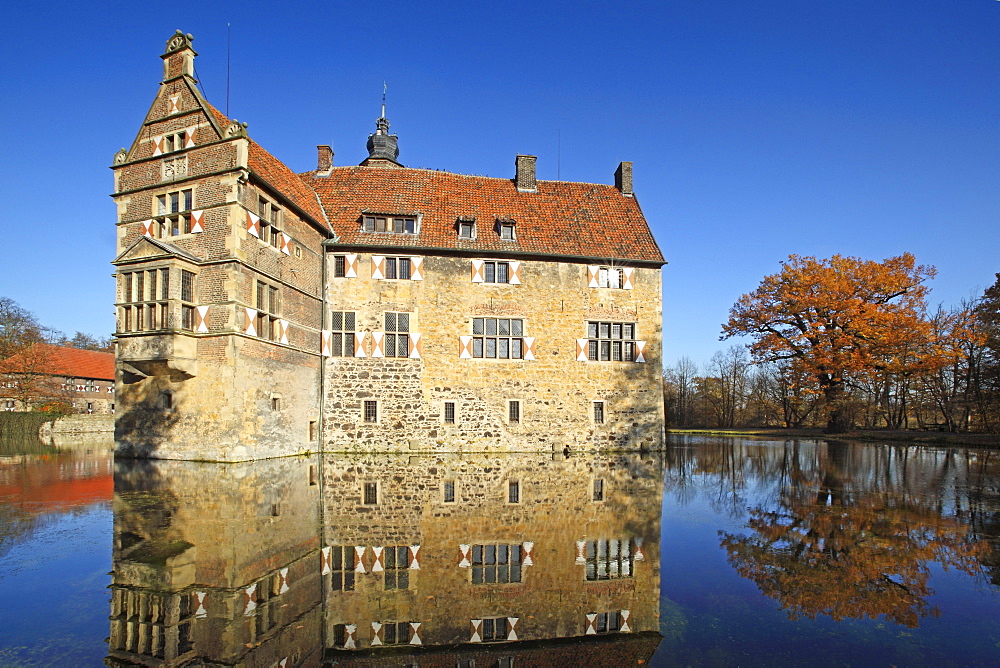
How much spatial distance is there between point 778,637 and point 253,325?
15311 mm

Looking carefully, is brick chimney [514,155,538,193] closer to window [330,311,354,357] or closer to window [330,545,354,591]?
window [330,311,354,357]

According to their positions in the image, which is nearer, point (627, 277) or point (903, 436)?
point (627, 277)

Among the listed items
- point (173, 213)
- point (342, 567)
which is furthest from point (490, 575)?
point (173, 213)

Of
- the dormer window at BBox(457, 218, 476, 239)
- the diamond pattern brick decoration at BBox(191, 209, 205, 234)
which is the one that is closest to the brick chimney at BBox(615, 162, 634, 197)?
the dormer window at BBox(457, 218, 476, 239)

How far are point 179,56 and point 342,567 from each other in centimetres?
1846

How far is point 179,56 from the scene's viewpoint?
18.1 meters

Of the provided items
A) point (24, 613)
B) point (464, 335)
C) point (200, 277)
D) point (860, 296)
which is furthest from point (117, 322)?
point (860, 296)

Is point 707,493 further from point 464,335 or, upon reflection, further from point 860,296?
point 860,296

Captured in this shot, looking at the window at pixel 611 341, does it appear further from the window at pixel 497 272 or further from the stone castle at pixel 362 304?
the window at pixel 497 272

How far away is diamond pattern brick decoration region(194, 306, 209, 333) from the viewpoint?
16031mm

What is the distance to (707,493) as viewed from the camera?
12891 mm

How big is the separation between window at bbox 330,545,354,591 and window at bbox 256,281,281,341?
11.0 metres

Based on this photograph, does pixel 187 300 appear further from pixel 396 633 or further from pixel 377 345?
pixel 396 633

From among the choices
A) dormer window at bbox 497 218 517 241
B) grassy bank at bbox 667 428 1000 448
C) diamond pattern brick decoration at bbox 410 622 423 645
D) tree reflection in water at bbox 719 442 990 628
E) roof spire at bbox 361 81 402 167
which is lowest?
grassy bank at bbox 667 428 1000 448
